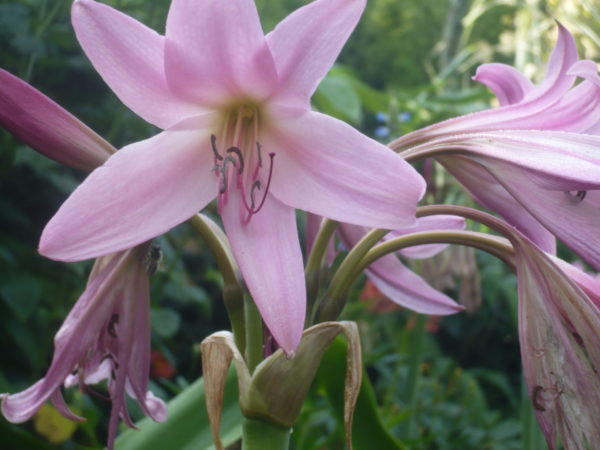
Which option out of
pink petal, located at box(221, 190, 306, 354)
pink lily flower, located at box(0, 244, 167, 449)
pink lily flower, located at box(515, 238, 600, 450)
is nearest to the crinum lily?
pink lily flower, located at box(0, 244, 167, 449)

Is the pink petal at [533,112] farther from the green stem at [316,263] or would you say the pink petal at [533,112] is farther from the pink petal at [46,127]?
the pink petal at [46,127]

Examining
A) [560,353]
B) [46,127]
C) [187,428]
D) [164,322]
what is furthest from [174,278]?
[560,353]

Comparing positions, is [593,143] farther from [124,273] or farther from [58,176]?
[58,176]

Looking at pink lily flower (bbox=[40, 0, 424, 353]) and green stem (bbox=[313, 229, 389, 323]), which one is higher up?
pink lily flower (bbox=[40, 0, 424, 353])

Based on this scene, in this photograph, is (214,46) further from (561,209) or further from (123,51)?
(561,209)

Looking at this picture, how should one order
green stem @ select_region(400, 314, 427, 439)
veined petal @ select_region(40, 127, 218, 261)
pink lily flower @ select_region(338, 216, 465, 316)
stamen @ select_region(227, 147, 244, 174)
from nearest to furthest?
veined petal @ select_region(40, 127, 218, 261) < stamen @ select_region(227, 147, 244, 174) < pink lily flower @ select_region(338, 216, 465, 316) < green stem @ select_region(400, 314, 427, 439)

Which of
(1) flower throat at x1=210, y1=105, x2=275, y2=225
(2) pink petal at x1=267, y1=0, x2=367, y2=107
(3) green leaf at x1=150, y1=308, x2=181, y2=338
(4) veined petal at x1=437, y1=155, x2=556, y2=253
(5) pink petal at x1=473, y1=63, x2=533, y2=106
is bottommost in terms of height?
(3) green leaf at x1=150, y1=308, x2=181, y2=338

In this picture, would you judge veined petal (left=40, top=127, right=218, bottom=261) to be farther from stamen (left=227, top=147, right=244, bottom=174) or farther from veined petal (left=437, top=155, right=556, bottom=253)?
veined petal (left=437, top=155, right=556, bottom=253)

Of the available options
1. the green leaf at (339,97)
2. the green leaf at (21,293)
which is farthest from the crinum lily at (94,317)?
the green leaf at (339,97)

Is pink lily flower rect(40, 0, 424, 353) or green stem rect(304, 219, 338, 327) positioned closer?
pink lily flower rect(40, 0, 424, 353)
